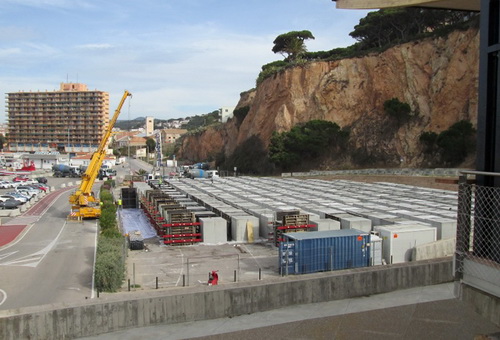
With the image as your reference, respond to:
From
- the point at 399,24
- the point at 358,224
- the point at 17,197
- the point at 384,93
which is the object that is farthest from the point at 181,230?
→ the point at 399,24

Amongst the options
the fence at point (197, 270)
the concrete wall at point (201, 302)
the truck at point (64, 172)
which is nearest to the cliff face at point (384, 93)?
the truck at point (64, 172)

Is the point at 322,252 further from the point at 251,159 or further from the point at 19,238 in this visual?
the point at 251,159

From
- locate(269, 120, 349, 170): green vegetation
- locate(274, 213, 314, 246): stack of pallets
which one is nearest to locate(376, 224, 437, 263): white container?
locate(274, 213, 314, 246): stack of pallets

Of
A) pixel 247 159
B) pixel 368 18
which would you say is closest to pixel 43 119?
pixel 247 159

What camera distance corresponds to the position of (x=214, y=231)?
22.9 metres

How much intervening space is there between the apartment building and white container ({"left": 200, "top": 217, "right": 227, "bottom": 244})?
431 feet

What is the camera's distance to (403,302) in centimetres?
1245

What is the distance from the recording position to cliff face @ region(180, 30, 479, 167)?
55.8 m

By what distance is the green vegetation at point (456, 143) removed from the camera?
50.5m

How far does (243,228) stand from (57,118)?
467ft

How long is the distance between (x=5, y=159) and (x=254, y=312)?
369 feet

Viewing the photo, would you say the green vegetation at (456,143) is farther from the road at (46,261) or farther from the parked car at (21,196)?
the parked car at (21,196)

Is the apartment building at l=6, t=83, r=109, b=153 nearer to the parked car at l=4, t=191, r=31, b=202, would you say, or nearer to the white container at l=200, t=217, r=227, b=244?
the parked car at l=4, t=191, r=31, b=202

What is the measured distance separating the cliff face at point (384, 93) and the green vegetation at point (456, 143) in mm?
2121
